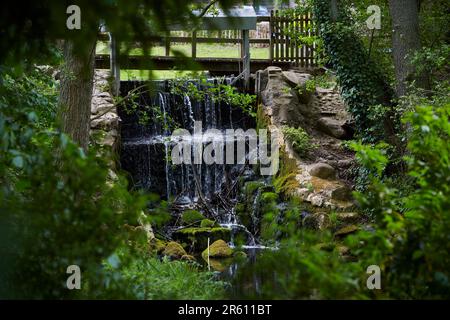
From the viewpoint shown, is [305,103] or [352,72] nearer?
[352,72]

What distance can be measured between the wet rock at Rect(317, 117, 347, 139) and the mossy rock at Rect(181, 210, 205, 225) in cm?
383

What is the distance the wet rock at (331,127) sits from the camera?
13.2 m

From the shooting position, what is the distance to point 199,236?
34.4 feet

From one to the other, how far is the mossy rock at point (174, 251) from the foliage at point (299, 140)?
360 cm

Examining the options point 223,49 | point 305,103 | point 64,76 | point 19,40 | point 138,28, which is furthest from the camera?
point 223,49

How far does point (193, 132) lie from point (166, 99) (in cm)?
112

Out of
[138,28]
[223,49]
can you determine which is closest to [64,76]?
[138,28]

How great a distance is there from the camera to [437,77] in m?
12.5

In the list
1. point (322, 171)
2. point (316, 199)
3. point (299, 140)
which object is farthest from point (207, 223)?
point (299, 140)

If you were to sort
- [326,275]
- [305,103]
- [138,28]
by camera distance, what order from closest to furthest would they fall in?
[326,275], [138,28], [305,103]

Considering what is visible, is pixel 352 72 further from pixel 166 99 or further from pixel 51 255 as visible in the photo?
pixel 51 255

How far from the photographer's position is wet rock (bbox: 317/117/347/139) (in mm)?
Answer: 13164

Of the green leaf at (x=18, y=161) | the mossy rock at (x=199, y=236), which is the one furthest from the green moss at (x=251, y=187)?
the green leaf at (x=18, y=161)

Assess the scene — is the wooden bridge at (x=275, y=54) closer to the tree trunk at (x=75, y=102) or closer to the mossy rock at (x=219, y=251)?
the mossy rock at (x=219, y=251)
